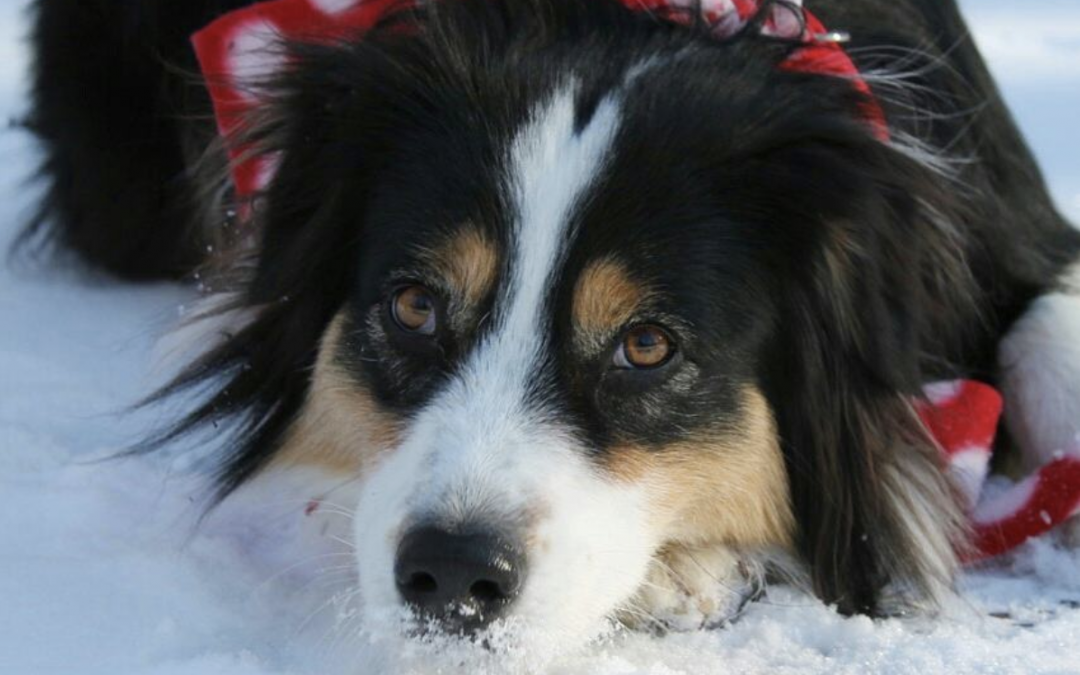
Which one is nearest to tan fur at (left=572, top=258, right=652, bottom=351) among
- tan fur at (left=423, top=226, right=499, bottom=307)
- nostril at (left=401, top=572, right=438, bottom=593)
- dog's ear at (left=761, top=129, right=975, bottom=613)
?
tan fur at (left=423, top=226, right=499, bottom=307)

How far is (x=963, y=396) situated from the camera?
10.8 ft

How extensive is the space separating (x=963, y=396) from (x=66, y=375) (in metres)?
2.01

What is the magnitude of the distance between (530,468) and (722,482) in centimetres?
50

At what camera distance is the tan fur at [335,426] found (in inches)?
115

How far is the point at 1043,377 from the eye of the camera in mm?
3416

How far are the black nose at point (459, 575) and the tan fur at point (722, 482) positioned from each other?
338 mm

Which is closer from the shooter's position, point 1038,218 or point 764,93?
point 764,93

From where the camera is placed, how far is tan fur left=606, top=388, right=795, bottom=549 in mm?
2768

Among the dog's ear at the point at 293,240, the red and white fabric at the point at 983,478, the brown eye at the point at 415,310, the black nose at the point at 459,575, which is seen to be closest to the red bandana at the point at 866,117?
the red and white fabric at the point at 983,478

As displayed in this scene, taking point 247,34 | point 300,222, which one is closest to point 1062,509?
point 300,222

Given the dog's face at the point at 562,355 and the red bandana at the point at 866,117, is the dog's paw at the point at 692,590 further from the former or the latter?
the red bandana at the point at 866,117

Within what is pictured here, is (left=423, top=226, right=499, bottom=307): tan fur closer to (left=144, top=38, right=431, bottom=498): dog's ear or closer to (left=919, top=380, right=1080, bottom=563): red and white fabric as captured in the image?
(left=144, top=38, right=431, bottom=498): dog's ear

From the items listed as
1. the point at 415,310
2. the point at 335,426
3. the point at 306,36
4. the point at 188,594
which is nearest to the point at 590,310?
the point at 415,310

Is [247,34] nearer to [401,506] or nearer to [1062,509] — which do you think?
[401,506]
